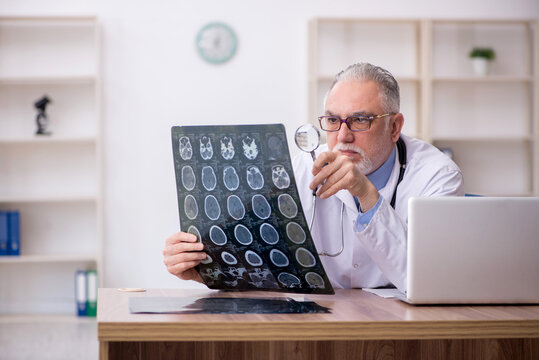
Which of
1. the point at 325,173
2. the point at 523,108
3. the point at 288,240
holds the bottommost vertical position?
the point at 288,240

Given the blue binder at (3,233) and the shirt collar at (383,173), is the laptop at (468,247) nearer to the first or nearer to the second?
the shirt collar at (383,173)

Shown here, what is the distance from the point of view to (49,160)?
4684mm

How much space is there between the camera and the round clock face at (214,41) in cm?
470

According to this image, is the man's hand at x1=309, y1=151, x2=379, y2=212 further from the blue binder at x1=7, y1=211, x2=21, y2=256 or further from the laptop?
the blue binder at x1=7, y1=211, x2=21, y2=256

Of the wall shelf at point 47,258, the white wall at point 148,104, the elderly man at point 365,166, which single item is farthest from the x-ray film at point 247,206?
the white wall at point 148,104

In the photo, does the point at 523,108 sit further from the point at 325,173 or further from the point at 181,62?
the point at 325,173

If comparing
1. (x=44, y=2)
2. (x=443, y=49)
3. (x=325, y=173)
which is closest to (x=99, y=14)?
(x=44, y=2)

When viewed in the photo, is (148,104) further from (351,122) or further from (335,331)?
(335,331)

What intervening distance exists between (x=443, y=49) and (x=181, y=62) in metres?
1.89

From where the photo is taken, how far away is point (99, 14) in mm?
4688

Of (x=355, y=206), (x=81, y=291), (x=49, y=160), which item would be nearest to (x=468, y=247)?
(x=355, y=206)

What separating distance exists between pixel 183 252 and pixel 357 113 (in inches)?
25.8

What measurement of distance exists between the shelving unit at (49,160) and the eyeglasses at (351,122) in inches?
124

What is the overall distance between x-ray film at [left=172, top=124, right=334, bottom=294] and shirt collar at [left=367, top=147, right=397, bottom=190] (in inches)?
25.0
